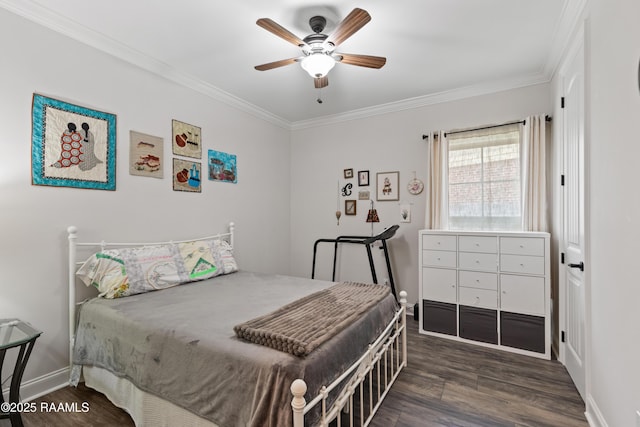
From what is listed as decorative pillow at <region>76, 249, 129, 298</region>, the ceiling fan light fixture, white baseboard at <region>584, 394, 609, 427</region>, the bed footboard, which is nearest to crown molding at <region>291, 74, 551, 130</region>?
the ceiling fan light fixture

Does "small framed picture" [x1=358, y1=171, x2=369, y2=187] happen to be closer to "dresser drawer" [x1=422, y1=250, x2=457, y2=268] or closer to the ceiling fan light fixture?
"dresser drawer" [x1=422, y1=250, x2=457, y2=268]

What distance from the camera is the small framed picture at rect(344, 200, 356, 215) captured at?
13.8 feet

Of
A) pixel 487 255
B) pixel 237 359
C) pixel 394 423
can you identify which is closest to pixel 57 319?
pixel 237 359

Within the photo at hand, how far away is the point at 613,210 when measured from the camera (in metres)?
1.49

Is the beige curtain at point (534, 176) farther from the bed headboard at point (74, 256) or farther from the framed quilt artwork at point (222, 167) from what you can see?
the bed headboard at point (74, 256)

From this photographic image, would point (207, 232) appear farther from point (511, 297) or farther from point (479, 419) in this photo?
point (511, 297)

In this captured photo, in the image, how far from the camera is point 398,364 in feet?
8.02

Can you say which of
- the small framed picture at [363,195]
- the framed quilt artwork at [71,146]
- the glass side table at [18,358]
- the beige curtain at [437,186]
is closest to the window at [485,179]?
the beige curtain at [437,186]

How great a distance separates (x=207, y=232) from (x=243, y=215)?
23.5 inches

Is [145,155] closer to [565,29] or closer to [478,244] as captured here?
[478,244]

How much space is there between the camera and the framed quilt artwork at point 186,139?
120 inches

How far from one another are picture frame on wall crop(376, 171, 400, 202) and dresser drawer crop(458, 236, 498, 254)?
106 cm

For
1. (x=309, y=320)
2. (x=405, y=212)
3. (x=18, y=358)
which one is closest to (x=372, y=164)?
(x=405, y=212)

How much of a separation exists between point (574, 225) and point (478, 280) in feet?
3.36
